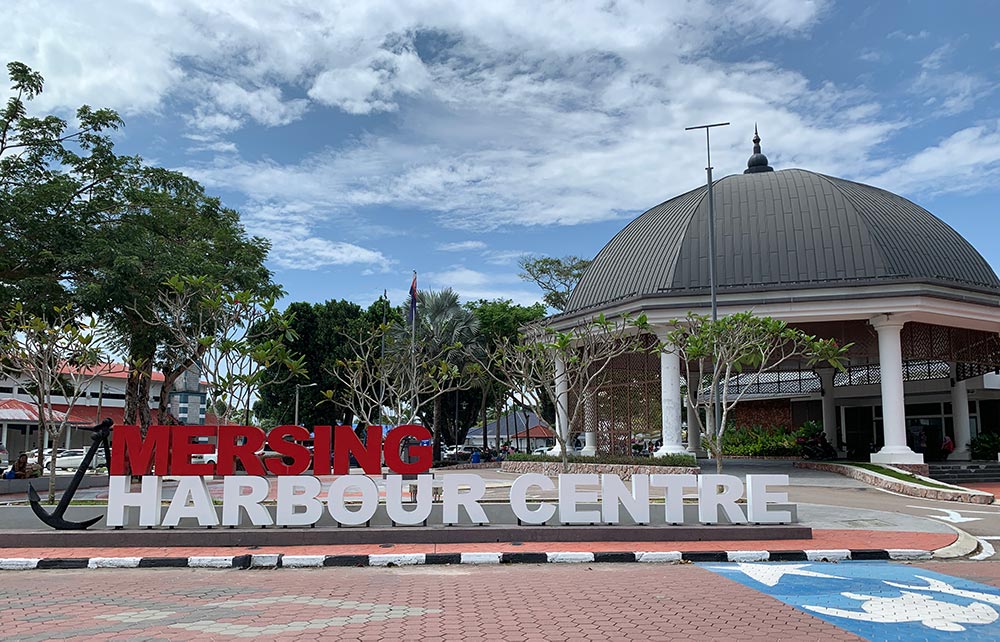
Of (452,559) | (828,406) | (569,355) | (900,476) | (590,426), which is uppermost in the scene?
(569,355)

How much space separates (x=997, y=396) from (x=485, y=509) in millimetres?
33591

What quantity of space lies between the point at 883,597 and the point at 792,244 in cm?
2455

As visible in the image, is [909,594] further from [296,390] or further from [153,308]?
[296,390]

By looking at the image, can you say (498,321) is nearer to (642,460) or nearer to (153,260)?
(642,460)

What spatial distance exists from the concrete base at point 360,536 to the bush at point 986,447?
79.4ft

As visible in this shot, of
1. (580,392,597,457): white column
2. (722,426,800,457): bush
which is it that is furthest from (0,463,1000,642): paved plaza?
(722,426,800,457): bush

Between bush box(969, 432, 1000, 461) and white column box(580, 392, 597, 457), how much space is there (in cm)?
1550

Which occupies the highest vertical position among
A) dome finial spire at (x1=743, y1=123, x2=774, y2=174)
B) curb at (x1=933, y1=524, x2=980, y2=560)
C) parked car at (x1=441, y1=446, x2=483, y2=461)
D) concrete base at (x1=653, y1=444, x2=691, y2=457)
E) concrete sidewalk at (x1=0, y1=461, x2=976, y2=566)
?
dome finial spire at (x1=743, y1=123, x2=774, y2=174)

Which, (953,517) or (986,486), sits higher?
(953,517)

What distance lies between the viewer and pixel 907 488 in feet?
79.3

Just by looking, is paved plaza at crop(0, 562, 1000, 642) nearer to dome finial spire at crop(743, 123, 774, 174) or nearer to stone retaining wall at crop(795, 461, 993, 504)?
stone retaining wall at crop(795, 461, 993, 504)

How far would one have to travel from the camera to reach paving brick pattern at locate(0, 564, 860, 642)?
24.4ft

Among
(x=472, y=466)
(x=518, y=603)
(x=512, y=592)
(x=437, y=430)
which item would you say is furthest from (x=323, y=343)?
(x=518, y=603)

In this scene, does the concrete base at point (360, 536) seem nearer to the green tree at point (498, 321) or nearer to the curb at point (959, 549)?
the curb at point (959, 549)
